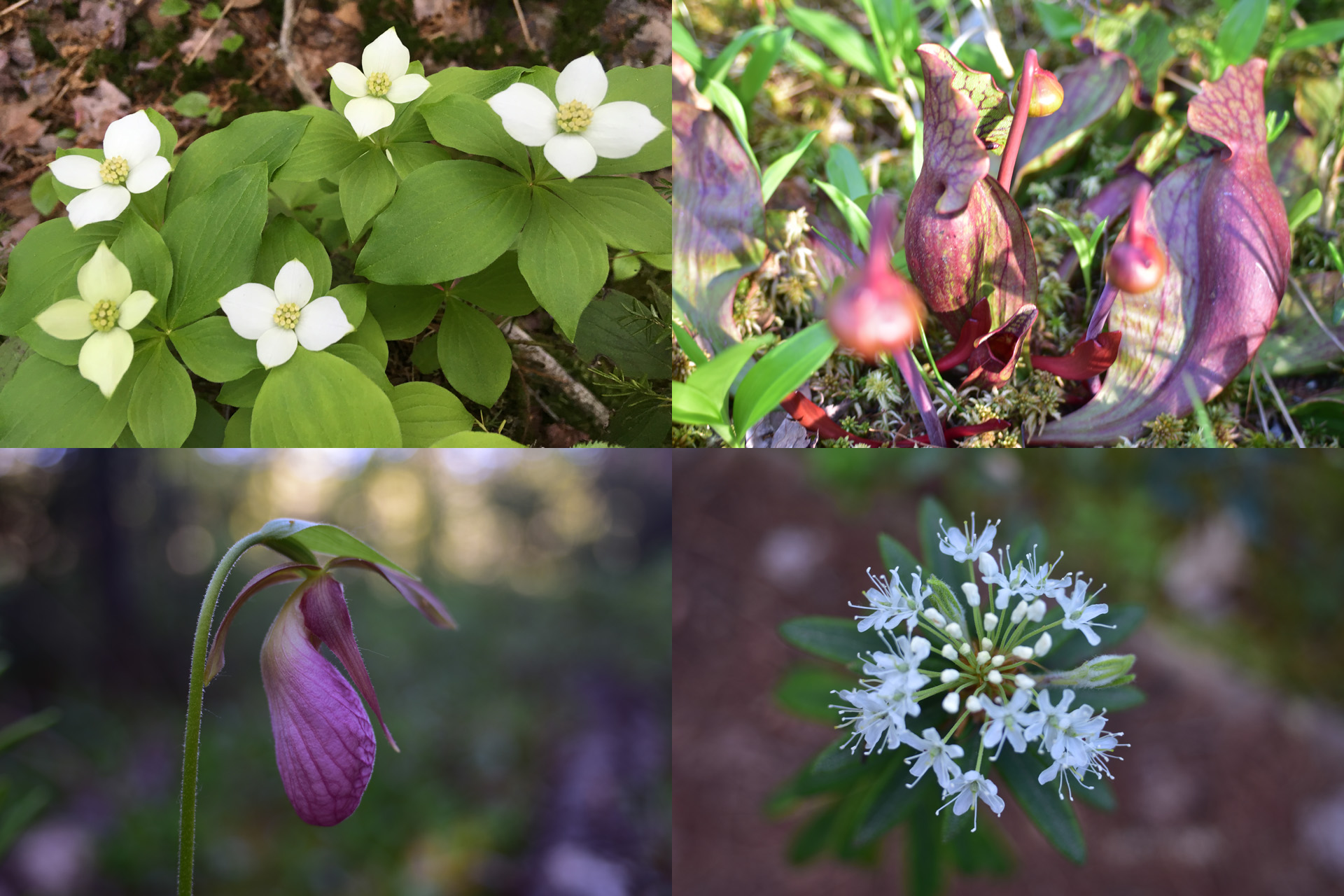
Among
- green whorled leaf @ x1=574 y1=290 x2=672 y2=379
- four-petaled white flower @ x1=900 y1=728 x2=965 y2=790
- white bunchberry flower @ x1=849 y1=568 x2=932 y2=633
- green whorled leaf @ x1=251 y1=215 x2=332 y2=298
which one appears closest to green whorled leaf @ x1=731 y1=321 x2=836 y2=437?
green whorled leaf @ x1=574 y1=290 x2=672 y2=379

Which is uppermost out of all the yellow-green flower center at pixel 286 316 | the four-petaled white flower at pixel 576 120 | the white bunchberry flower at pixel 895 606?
the four-petaled white flower at pixel 576 120

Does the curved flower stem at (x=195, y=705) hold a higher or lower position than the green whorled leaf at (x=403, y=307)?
lower

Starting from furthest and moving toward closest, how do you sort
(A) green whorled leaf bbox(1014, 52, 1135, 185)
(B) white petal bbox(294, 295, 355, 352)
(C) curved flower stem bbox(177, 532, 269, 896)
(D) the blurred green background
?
(D) the blurred green background, (A) green whorled leaf bbox(1014, 52, 1135, 185), (B) white petal bbox(294, 295, 355, 352), (C) curved flower stem bbox(177, 532, 269, 896)

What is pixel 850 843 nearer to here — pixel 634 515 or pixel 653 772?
pixel 653 772

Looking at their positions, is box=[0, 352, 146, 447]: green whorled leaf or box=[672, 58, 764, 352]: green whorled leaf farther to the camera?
box=[672, 58, 764, 352]: green whorled leaf

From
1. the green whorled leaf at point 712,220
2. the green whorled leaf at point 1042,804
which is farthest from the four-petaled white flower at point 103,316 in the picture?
the green whorled leaf at point 1042,804

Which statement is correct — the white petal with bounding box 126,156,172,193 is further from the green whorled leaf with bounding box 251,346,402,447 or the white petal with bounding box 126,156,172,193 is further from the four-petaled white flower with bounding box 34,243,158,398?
the green whorled leaf with bounding box 251,346,402,447

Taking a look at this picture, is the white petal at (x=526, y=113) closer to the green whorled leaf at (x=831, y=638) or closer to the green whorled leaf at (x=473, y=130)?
the green whorled leaf at (x=473, y=130)
